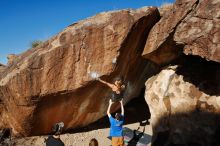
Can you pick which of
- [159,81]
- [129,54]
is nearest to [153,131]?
[159,81]

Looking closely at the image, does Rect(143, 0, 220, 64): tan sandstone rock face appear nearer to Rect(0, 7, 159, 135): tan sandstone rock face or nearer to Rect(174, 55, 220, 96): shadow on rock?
Rect(174, 55, 220, 96): shadow on rock

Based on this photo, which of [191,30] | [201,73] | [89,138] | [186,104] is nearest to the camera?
[191,30]

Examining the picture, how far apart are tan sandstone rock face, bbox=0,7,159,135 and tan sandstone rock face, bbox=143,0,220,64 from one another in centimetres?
68

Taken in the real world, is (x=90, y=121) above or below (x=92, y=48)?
below

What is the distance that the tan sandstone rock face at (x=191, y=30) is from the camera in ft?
19.0

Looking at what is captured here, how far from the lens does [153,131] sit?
7.30m

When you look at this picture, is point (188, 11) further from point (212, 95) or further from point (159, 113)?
point (159, 113)

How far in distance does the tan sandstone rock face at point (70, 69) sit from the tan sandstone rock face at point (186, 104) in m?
1.02

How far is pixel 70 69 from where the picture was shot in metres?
7.30

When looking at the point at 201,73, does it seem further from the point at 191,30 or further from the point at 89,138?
the point at 89,138

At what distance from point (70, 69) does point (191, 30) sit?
2.60 meters

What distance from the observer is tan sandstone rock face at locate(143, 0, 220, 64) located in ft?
19.0

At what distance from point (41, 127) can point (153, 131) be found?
2.35m

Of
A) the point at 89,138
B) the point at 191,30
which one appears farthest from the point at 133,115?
the point at 191,30
